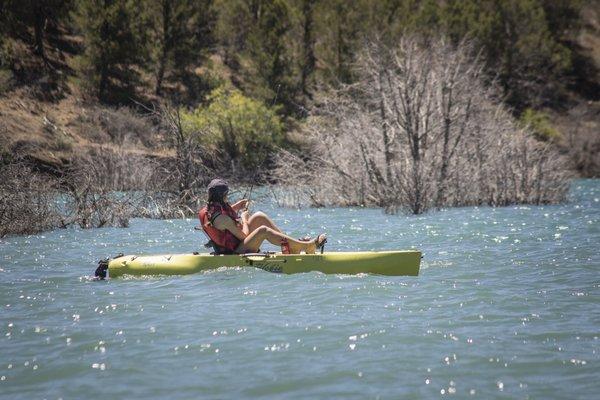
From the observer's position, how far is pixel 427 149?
72.8 feet

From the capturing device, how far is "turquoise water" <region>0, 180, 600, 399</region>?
5750mm

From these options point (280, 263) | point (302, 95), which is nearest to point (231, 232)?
point (280, 263)

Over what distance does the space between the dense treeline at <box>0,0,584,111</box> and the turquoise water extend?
3035cm

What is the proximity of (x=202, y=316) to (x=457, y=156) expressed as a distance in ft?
50.6

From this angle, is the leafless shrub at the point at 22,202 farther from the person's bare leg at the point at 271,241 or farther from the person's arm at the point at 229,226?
the person's bare leg at the point at 271,241

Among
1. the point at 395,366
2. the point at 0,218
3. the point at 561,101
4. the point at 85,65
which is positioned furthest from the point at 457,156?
the point at 561,101

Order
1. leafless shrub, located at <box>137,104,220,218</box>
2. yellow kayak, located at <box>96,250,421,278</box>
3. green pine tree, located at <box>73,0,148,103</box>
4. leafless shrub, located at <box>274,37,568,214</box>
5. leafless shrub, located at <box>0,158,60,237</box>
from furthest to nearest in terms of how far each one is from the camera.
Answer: green pine tree, located at <box>73,0,148,103</box> < leafless shrub, located at <box>274,37,568,214</box> < leafless shrub, located at <box>137,104,220,218</box> < leafless shrub, located at <box>0,158,60,237</box> < yellow kayak, located at <box>96,250,421,278</box>

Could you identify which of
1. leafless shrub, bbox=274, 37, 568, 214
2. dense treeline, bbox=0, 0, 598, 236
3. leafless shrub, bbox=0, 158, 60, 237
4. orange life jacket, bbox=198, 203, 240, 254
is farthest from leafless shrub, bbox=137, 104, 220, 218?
orange life jacket, bbox=198, 203, 240, 254

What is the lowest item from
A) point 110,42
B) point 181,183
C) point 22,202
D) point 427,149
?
point 22,202

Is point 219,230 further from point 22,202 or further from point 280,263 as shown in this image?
point 22,202

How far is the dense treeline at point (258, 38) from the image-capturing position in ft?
140

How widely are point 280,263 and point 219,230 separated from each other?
1041mm

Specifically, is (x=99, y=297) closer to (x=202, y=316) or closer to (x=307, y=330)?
(x=202, y=316)

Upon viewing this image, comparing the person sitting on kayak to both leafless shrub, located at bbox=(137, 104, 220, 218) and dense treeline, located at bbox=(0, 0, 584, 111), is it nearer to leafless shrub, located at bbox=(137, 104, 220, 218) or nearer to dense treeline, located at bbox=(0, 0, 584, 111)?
leafless shrub, located at bbox=(137, 104, 220, 218)
